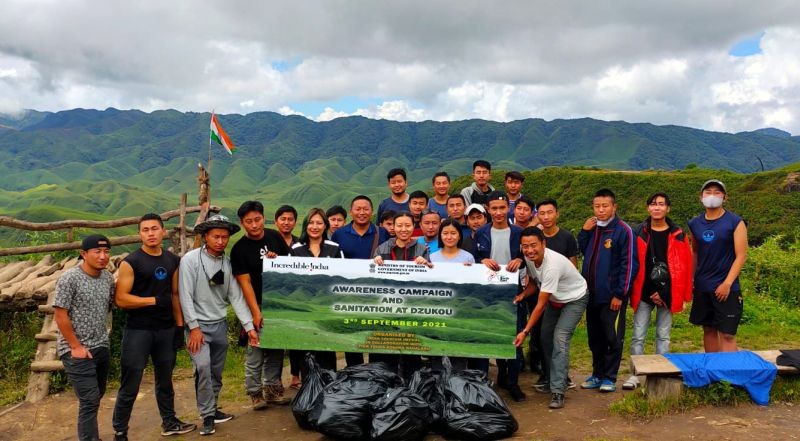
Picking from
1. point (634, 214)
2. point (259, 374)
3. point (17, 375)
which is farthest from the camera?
point (634, 214)

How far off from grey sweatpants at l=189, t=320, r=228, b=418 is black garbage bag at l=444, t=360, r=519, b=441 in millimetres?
2150

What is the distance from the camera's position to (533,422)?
5.11 metres

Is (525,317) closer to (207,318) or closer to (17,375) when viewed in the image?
(207,318)

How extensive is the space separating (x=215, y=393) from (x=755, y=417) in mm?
4833

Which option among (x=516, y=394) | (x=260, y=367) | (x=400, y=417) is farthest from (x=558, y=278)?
(x=260, y=367)

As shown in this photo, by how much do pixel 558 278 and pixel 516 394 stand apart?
4.36 ft

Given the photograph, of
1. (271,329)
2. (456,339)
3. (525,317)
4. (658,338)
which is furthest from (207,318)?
(658,338)

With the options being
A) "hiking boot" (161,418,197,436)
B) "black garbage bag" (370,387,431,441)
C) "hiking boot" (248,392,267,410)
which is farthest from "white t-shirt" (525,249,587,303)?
"hiking boot" (161,418,197,436)

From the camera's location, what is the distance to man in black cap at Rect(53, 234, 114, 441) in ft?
14.9

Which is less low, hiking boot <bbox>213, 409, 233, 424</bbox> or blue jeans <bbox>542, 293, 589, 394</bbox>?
blue jeans <bbox>542, 293, 589, 394</bbox>

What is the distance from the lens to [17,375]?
24.0ft

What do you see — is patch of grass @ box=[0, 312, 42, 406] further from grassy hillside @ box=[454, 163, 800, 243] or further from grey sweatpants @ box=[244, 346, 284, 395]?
grassy hillside @ box=[454, 163, 800, 243]

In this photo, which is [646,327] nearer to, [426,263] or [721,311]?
[721,311]

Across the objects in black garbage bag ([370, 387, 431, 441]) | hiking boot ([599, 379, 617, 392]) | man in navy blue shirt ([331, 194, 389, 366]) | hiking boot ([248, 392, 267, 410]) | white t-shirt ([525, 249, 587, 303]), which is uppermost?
man in navy blue shirt ([331, 194, 389, 366])
